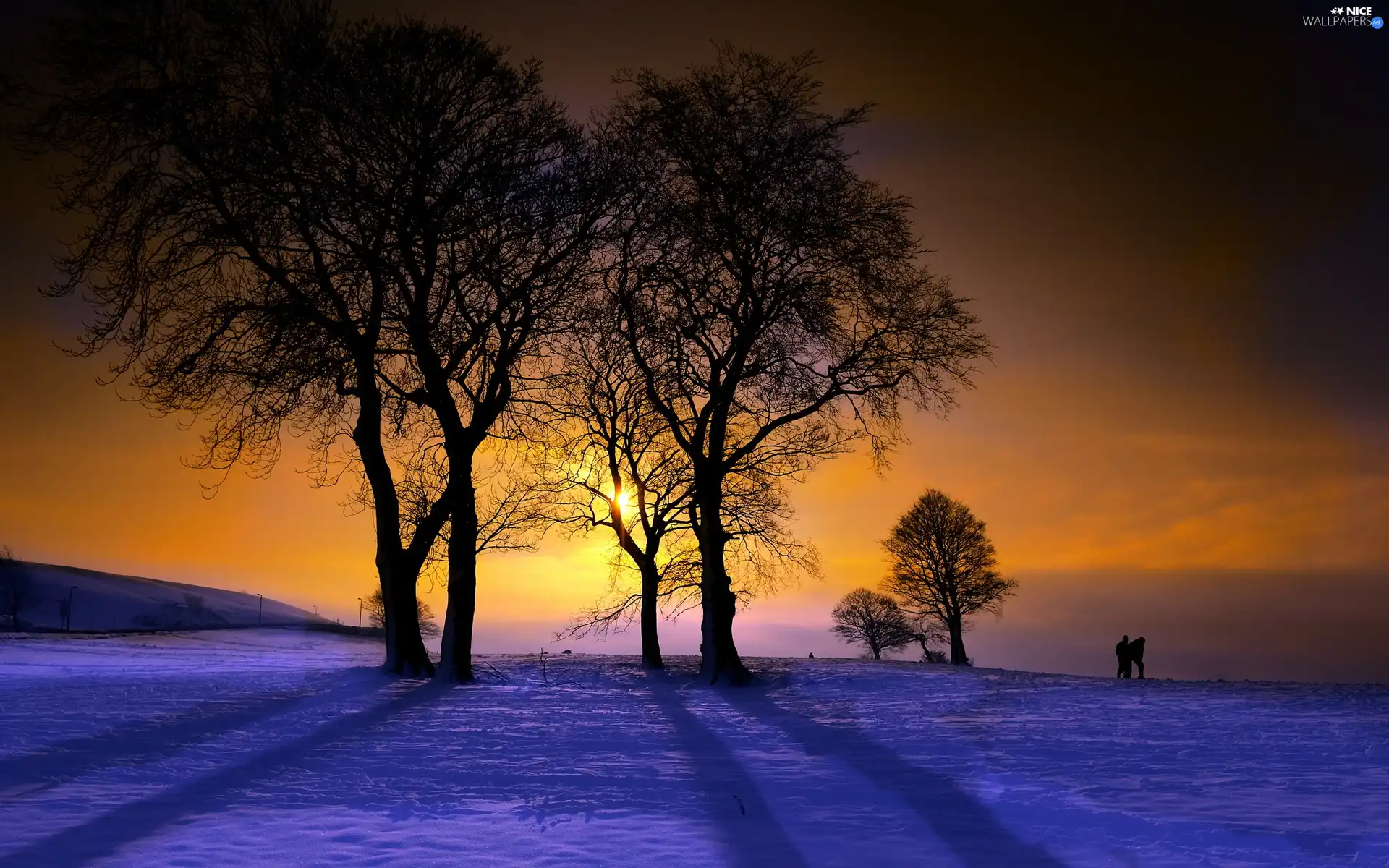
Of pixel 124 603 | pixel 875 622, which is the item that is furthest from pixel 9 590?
pixel 875 622

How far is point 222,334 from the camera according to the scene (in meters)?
20.1

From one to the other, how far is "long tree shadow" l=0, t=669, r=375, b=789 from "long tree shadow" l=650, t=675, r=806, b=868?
20.4 feet

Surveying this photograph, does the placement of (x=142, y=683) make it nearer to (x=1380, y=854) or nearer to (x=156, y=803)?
(x=156, y=803)

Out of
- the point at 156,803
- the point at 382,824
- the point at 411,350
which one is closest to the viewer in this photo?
the point at 382,824

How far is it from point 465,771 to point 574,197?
15.3 meters

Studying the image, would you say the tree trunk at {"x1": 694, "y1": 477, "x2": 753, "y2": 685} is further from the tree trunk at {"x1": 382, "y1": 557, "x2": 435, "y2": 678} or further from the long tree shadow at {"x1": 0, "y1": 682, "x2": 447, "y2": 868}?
the long tree shadow at {"x1": 0, "y1": 682, "x2": 447, "y2": 868}

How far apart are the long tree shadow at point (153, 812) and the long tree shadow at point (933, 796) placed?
624 centimetres

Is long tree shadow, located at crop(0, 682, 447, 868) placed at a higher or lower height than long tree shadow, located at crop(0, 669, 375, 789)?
lower

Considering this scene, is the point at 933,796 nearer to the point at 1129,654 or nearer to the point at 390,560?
the point at 390,560

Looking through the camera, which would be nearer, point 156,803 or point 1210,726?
point 156,803

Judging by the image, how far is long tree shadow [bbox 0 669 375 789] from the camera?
10.1 m

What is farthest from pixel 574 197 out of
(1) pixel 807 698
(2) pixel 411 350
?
(1) pixel 807 698

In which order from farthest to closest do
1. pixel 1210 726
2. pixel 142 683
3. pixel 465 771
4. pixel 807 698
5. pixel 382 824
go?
pixel 807 698 < pixel 142 683 < pixel 1210 726 < pixel 465 771 < pixel 382 824

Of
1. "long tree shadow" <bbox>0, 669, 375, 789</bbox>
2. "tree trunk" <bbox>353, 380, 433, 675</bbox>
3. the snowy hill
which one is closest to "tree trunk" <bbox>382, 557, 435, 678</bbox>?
"tree trunk" <bbox>353, 380, 433, 675</bbox>
